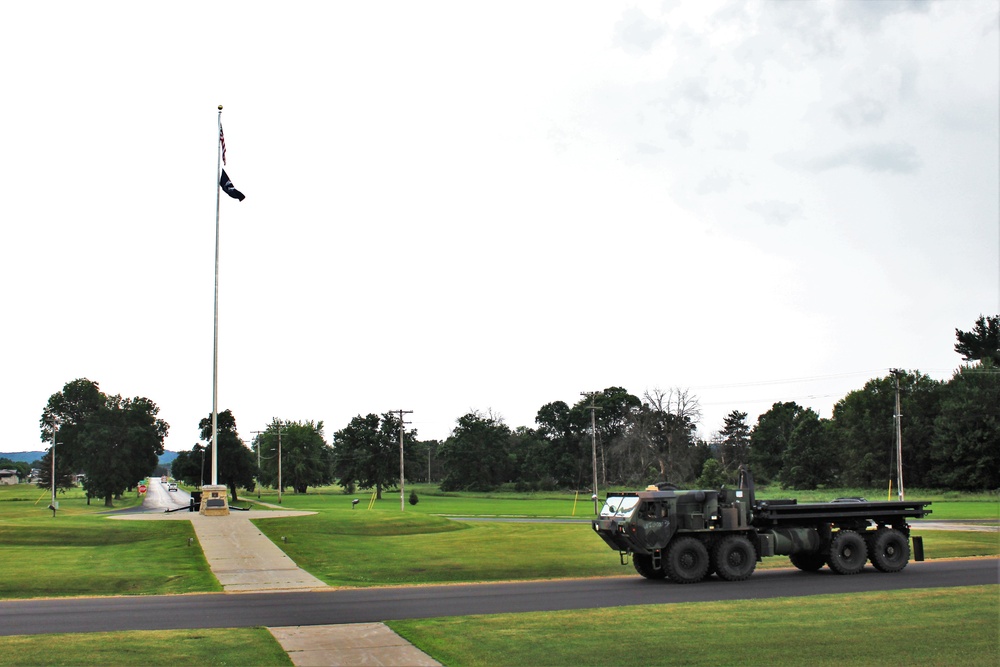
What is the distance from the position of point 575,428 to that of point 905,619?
13657cm

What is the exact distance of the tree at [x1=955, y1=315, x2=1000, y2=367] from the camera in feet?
390

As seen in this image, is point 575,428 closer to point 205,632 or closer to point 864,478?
point 864,478

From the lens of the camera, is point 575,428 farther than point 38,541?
Yes

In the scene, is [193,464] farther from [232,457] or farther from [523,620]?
[523,620]

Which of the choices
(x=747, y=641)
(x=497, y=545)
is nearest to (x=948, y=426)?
(x=497, y=545)

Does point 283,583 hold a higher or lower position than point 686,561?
lower

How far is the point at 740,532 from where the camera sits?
24.3m

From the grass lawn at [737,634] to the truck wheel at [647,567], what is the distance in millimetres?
5019

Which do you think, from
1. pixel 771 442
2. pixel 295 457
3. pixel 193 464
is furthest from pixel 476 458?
pixel 193 464

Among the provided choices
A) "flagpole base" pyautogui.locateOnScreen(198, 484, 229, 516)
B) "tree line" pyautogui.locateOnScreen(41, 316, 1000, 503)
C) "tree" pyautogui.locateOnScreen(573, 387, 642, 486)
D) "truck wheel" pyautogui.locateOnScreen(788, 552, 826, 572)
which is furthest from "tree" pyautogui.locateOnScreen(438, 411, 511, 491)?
"truck wheel" pyautogui.locateOnScreen(788, 552, 826, 572)

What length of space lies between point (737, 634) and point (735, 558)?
893 cm

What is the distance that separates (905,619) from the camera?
1661 centimetres

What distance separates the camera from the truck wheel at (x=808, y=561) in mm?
25608

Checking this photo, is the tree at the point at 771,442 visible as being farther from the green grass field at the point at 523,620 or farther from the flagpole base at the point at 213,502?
the green grass field at the point at 523,620
